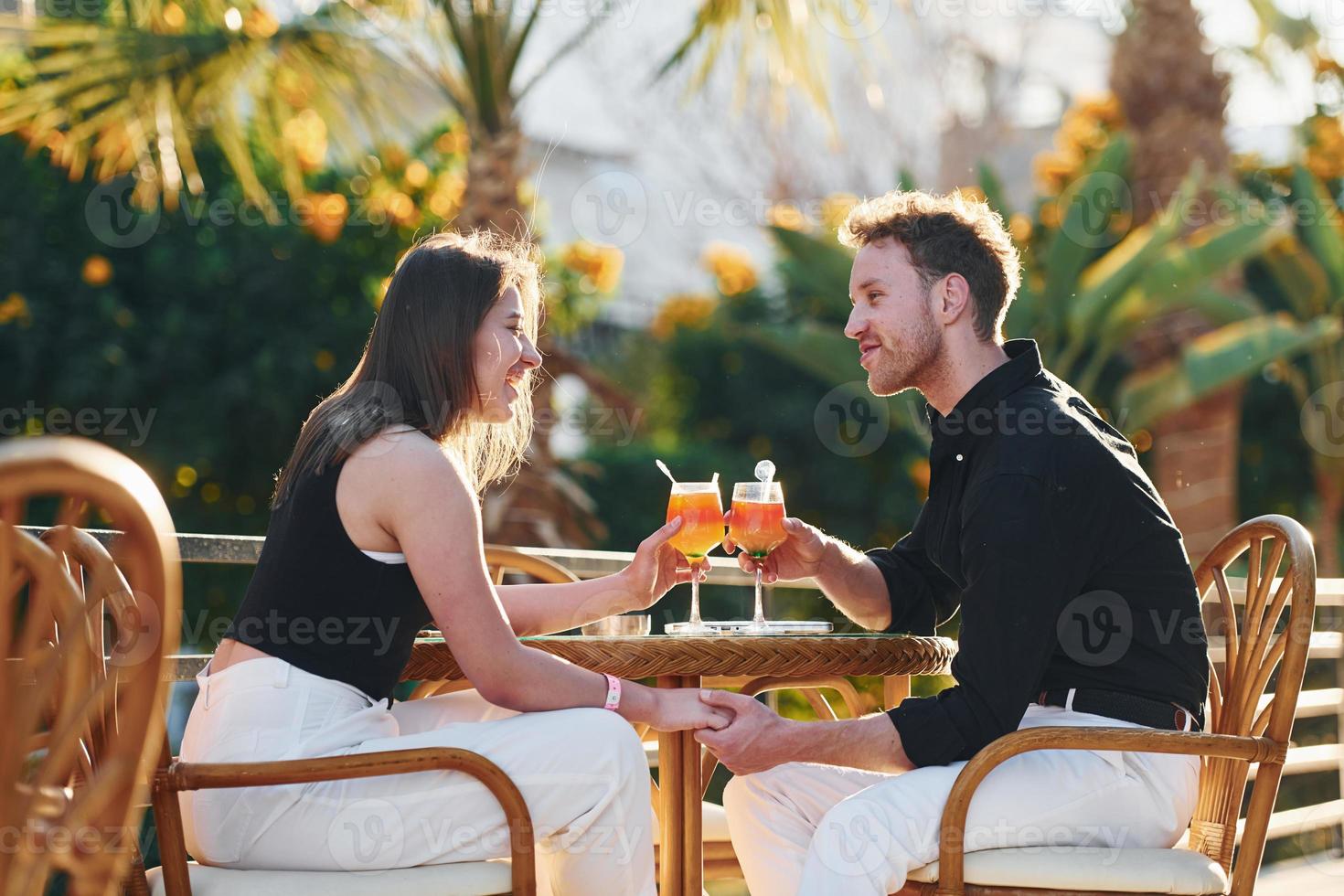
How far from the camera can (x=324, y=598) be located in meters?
2.19

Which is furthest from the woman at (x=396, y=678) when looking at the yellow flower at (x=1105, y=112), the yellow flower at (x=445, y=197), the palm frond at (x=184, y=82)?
the yellow flower at (x=1105, y=112)

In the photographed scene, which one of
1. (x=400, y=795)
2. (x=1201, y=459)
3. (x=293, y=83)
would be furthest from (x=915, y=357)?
(x=1201, y=459)

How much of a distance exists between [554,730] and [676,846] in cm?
49

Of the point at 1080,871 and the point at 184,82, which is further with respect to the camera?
the point at 184,82

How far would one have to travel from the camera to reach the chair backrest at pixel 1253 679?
226 centimetres

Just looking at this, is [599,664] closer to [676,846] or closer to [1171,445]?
[676,846]

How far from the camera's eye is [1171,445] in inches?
372

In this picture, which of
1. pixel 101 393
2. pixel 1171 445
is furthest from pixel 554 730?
pixel 1171 445

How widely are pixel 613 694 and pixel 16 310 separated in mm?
5692
